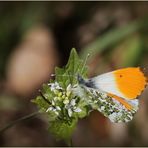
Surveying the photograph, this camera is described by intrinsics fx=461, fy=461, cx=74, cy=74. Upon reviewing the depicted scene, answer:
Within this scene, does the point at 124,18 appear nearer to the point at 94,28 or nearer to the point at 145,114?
the point at 94,28

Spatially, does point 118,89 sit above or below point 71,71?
below

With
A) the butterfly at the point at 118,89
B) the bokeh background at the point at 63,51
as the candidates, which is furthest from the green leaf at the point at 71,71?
the bokeh background at the point at 63,51

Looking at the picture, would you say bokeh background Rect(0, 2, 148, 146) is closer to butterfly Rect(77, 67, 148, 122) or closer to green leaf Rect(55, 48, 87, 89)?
green leaf Rect(55, 48, 87, 89)

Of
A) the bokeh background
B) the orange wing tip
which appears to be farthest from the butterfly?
the bokeh background

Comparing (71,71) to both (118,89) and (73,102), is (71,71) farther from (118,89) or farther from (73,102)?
(118,89)

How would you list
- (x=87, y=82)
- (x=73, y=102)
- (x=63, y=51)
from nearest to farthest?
(x=87, y=82) < (x=73, y=102) < (x=63, y=51)

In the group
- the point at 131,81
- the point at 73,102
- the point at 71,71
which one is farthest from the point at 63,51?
the point at 131,81

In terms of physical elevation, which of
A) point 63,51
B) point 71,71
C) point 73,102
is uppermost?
point 63,51

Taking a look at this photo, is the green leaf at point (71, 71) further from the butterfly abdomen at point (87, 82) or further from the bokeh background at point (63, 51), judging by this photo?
the bokeh background at point (63, 51)

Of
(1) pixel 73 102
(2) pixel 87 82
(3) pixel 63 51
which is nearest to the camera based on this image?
(2) pixel 87 82
